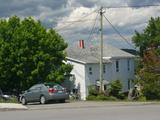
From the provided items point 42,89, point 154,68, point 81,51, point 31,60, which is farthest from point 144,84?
point 81,51

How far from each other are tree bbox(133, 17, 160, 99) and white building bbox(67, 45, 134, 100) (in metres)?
4.38

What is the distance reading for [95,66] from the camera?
68062 millimetres

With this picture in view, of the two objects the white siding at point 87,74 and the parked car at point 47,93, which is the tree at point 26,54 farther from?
the parked car at point 47,93

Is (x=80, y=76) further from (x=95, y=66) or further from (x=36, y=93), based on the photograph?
(x=36, y=93)

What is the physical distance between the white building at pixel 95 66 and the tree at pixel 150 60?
14.4 ft

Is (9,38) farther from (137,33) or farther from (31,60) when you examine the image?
(137,33)

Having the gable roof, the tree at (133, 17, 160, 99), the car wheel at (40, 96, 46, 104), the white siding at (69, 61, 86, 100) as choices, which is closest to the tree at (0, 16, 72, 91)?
the white siding at (69, 61, 86, 100)

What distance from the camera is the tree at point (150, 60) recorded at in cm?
4919

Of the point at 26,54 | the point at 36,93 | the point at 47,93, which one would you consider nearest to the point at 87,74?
the point at 26,54

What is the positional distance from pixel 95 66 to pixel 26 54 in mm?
12669

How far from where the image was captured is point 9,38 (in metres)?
59.8

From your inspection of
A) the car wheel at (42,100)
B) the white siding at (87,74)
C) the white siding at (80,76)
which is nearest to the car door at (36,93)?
the car wheel at (42,100)

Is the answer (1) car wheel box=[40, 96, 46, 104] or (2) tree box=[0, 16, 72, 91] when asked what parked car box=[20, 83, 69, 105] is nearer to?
(1) car wheel box=[40, 96, 46, 104]

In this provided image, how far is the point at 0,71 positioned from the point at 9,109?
33.4 meters
